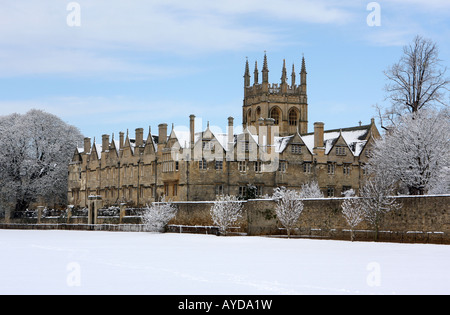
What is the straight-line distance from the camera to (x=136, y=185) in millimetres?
68125

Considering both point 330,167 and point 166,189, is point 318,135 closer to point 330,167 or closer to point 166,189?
point 330,167

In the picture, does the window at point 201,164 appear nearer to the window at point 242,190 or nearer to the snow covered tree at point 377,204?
the window at point 242,190

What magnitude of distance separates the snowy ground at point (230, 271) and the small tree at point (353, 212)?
7.49 m

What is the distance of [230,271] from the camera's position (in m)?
21.7

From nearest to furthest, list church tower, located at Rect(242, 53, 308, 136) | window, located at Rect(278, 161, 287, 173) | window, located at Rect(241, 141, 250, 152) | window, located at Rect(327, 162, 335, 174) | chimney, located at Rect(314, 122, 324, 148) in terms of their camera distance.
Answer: window, located at Rect(241, 141, 250, 152), window, located at Rect(278, 161, 287, 173), chimney, located at Rect(314, 122, 324, 148), window, located at Rect(327, 162, 335, 174), church tower, located at Rect(242, 53, 308, 136)

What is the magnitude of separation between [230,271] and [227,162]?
39135mm

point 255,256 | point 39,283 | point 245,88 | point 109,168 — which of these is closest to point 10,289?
point 39,283

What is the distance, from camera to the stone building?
60281 mm

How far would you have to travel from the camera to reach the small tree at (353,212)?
38938 mm

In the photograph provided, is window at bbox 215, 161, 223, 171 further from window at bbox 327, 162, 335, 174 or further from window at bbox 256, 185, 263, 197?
window at bbox 327, 162, 335, 174

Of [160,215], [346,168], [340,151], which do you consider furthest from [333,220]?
[346,168]

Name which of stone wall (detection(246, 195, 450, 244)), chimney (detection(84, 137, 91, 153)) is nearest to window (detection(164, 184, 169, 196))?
stone wall (detection(246, 195, 450, 244))

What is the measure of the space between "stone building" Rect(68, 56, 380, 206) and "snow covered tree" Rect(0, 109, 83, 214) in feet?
21.3

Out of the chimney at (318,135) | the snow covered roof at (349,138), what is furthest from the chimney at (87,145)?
the chimney at (318,135)
